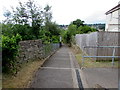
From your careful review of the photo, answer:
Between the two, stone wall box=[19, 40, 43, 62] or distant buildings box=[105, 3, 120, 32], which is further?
distant buildings box=[105, 3, 120, 32]

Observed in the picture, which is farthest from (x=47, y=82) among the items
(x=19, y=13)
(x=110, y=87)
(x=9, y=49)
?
(x=19, y=13)

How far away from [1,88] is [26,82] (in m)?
0.85

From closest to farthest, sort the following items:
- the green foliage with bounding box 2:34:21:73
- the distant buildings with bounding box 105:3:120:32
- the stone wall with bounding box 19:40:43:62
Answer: the green foliage with bounding box 2:34:21:73
the stone wall with bounding box 19:40:43:62
the distant buildings with bounding box 105:3:120:32

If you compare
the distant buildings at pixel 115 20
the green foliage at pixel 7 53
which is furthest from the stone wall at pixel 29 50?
the distant buildings at pixel 115 20

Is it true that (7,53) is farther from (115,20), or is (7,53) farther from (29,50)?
(115,20)

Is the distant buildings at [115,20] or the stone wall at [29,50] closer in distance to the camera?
the stone wall at [29,50]

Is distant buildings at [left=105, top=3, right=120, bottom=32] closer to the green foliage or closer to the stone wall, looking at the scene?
the stone wall

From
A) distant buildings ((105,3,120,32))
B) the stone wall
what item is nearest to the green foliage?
the stone wall

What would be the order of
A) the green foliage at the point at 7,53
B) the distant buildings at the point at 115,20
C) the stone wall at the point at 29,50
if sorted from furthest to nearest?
1. the distant buildings at the point at 115,20
2. the stone wall at the point at 29,50
3. the green foliage at the point at 7,53

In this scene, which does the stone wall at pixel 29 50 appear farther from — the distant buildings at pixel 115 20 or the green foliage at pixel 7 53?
the distant buildings at pixel 115 20

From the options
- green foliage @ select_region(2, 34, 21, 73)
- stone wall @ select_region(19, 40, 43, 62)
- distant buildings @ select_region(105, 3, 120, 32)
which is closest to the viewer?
green foliage @ select_region(2, 34, 21, 73)

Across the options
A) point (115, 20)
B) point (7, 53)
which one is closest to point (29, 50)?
point (7, 53)

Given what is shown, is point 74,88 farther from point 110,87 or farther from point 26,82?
point 26,82

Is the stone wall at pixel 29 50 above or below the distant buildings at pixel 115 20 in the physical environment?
below
